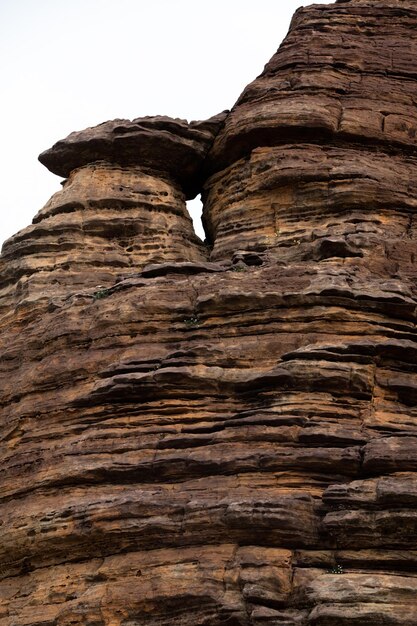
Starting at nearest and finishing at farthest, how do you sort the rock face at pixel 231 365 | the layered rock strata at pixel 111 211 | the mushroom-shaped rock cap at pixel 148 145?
1. the rock face at pixel 231 365
2. the layered rock strata at pixel 111 211
3. the mushroom-shaped rock cap at pixel 148 145

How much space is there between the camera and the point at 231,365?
74.5 feet

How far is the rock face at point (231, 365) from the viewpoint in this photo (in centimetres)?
1936

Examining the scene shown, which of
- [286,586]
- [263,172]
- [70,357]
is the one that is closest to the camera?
[286,586]

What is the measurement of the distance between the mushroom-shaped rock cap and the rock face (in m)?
0.07

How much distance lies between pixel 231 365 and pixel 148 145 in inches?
445

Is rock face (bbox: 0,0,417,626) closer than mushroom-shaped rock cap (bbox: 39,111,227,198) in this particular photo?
Yes

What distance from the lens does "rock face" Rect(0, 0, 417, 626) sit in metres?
19.4

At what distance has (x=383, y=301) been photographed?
23188 millimetres

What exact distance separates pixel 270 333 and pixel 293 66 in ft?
38.0

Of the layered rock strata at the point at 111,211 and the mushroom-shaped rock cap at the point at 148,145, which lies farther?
the mushroom-shaped rock cap at the point at 148,145

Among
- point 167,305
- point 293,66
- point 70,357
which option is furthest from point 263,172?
point 70,357

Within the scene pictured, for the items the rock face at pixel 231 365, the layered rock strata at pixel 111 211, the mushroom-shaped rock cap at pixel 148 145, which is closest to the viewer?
the rock face at pixel 231 365

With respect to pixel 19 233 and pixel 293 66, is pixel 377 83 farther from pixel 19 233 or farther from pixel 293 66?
pixel 19 233

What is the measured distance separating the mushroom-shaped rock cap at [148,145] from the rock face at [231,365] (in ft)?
0.25
